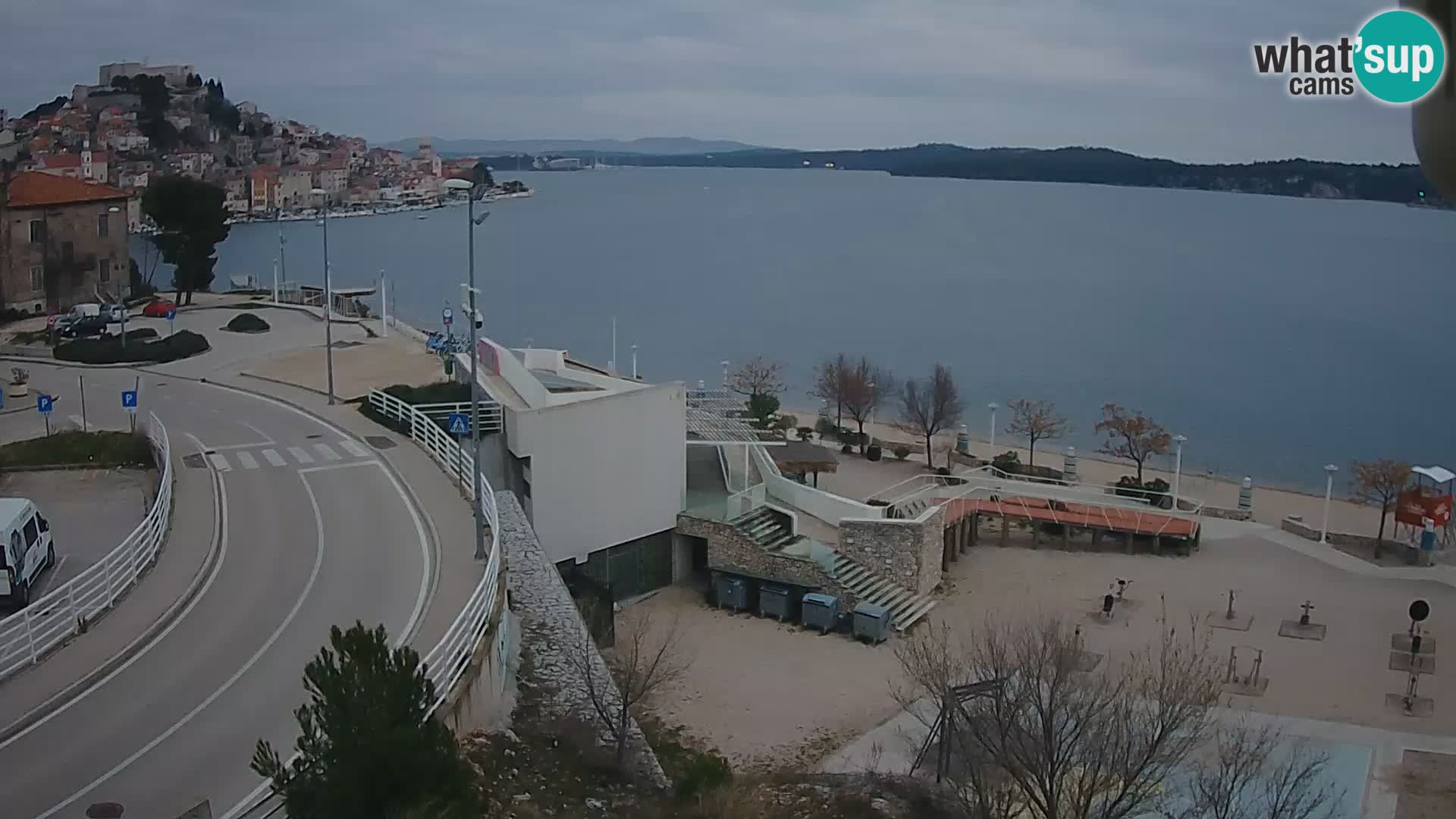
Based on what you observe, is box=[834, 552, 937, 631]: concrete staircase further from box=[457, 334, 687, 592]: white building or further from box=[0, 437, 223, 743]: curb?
box=[0, 437, 223, 743]: curb

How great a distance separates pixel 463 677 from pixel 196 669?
284cm

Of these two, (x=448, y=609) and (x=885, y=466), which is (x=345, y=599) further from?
(x=885, y=466)

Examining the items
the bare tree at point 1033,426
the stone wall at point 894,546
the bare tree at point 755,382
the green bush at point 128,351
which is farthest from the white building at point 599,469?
the bare tree at point 755,382

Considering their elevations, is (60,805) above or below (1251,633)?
above

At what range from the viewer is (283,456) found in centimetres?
2239

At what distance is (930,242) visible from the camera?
5851 inches

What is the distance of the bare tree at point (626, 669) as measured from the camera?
Result: 13.9 m

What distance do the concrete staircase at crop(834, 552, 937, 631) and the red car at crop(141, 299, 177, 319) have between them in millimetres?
27902

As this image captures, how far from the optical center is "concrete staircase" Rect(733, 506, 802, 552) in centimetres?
2423

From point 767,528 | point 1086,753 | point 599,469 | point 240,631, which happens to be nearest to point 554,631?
point 240,631

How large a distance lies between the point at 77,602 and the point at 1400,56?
1409 centimetres

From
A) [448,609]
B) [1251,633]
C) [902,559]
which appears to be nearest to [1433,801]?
[1251,633]

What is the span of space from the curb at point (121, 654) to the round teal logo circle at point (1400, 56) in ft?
38.3

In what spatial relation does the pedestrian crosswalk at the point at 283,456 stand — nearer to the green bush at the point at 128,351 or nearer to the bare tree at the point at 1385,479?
the green bush at the point at 128,351
